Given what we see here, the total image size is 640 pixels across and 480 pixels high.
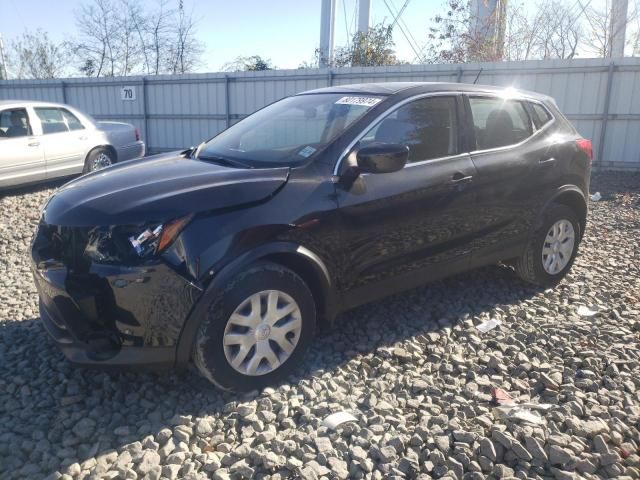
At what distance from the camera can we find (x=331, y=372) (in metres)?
3.32

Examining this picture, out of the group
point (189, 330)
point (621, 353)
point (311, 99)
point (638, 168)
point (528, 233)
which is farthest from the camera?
point (638, 168)

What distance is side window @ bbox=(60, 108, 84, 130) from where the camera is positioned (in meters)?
9.26

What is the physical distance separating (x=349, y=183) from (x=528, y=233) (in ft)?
6.36

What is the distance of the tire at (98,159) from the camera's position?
30.8ft

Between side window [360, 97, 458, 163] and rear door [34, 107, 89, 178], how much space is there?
23.0 ft

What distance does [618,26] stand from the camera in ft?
70.2

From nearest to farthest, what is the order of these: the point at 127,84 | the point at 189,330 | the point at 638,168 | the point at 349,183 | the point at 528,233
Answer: the point at 189,330
the point at 349,183
the point at 528,233
the point at 638,168
the point at 127,84

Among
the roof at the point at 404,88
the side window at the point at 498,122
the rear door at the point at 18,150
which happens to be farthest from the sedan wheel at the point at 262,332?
the rear door at the point at 18,150

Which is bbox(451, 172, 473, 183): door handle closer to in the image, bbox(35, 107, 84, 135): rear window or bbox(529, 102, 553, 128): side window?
bbox(529, 102, 553, 128): side window

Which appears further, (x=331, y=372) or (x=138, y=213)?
(x=331, y=372)

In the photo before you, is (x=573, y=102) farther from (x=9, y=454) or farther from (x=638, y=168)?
(x=9, y=454)

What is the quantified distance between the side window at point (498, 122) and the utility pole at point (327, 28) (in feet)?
49.2

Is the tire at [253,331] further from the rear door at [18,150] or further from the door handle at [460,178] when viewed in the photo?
the rear door at [18,150]

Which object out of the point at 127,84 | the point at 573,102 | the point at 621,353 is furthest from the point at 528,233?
the point at 127,84
